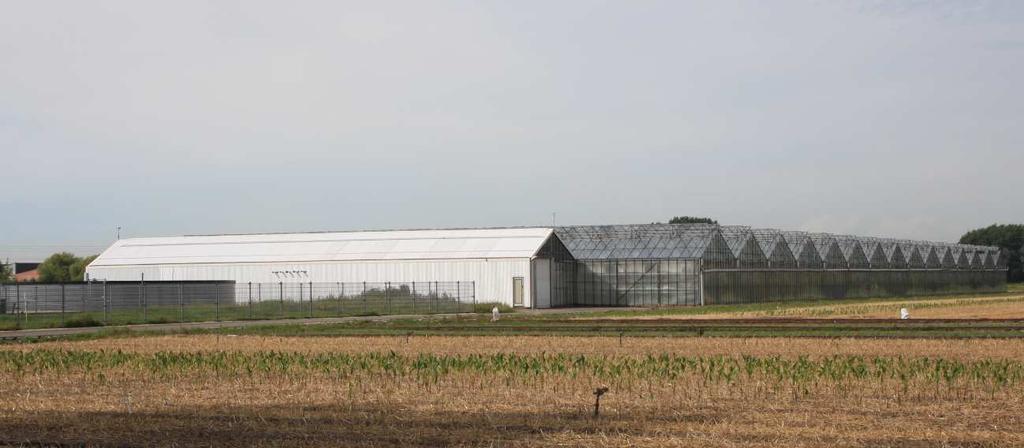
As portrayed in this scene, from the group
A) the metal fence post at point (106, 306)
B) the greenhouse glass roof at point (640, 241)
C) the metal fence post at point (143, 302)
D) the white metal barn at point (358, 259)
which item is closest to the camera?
the metal fence post at point (106, 306)

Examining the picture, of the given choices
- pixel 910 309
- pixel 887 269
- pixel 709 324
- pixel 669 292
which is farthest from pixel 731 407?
pixel 887 269

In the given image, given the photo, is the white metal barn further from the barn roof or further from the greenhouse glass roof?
the greenhouse glass roof

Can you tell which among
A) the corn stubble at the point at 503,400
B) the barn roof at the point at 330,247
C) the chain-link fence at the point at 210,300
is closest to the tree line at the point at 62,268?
the barn roof at the point at 330,247

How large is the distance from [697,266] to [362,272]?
23033 mm

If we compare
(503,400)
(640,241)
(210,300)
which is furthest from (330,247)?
(503,400)

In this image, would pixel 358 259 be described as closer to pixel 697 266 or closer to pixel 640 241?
pixel 640 241

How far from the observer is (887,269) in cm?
11456

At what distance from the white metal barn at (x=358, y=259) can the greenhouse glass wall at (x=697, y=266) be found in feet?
12.1

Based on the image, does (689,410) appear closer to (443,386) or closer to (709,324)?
(443,386)

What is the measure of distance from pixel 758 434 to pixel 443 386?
336 inches

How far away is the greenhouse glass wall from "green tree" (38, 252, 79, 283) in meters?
66.5

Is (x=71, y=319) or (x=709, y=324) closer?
(x=709, y=324)

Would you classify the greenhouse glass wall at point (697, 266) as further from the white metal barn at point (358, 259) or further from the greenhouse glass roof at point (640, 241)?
the white metal barn at point (358, 259)

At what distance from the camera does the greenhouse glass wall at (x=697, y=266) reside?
8288cm
